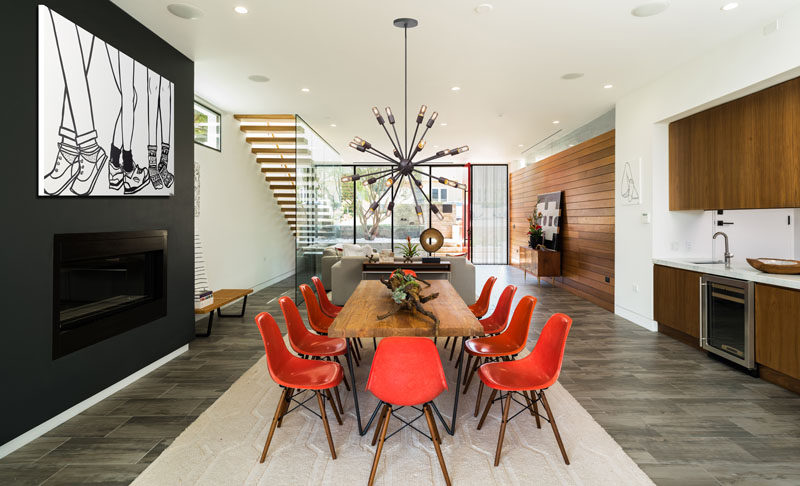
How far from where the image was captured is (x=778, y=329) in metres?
3.23

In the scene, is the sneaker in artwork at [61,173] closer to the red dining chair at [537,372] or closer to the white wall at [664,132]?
the red dining chair at [537,372]

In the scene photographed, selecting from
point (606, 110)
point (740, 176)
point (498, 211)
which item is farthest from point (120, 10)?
point (498, 211)

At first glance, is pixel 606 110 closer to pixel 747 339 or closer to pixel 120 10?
pixel 747 339

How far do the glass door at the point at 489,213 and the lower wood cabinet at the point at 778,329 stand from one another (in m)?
8.60

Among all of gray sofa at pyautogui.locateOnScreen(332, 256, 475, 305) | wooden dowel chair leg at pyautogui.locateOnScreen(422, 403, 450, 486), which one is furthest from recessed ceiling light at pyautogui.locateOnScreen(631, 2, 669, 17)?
gray sofa at pyautogui.locateOnScreen(332, 256, 475, 305)

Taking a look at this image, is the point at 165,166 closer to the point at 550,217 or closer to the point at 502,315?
the point at 502,315

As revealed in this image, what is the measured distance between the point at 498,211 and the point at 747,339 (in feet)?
28.7

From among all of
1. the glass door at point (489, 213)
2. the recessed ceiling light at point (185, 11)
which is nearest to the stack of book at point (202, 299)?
the recessed ceiling light at point (185, 11)

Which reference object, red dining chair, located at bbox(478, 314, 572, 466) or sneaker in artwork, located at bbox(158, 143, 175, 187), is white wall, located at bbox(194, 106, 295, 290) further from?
red dining chair, located at bbox(478, 314, 572, 466)

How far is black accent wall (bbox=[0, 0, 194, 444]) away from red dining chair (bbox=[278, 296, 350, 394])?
4.75ft

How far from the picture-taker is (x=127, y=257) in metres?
3.42

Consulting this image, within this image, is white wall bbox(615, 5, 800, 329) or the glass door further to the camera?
the glass door

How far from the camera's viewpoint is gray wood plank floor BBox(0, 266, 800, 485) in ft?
7.19

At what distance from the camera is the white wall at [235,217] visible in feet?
19.6
